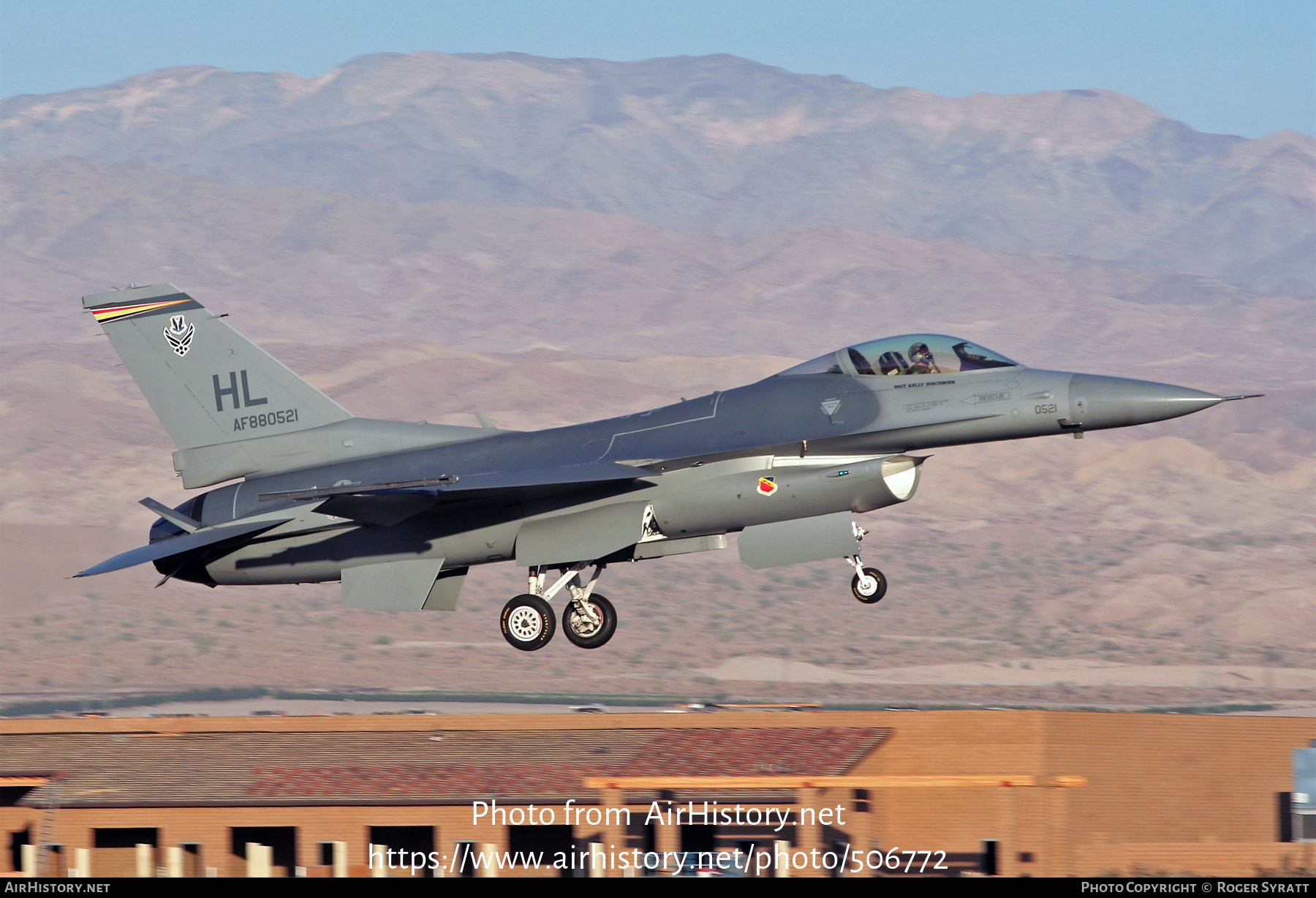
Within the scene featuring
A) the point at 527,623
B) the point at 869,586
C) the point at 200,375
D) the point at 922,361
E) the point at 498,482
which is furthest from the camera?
the point at 200,375

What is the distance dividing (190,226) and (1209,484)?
102 m

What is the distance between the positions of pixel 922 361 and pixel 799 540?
279cm

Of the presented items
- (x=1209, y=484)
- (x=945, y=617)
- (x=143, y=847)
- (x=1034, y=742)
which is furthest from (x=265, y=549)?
(x=1209, y=484)

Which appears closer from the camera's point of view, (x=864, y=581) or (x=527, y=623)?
(x=864, y=581)

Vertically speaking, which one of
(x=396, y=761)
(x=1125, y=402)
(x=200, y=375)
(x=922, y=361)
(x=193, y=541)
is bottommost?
→ (x=396, y=761)

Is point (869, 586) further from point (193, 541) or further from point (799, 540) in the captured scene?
point (193, 541)

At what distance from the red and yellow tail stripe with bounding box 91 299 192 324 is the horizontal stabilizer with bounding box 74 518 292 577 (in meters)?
3.79

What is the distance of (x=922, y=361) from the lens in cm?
2119

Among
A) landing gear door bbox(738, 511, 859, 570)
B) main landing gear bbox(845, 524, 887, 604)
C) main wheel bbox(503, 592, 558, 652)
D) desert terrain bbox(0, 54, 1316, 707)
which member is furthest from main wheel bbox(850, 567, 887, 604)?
desert terrain bbox(0, 54, 1316, 707)

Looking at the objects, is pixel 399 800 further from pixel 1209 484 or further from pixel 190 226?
pixel 190 226

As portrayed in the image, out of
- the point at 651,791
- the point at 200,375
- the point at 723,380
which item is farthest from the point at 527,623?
the point at 723,380

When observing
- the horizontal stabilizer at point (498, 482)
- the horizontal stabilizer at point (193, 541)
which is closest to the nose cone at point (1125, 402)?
the horizontal stabilizer at point (498, 482)

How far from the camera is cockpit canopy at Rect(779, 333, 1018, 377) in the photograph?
829 inches

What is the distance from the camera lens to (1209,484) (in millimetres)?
86125
